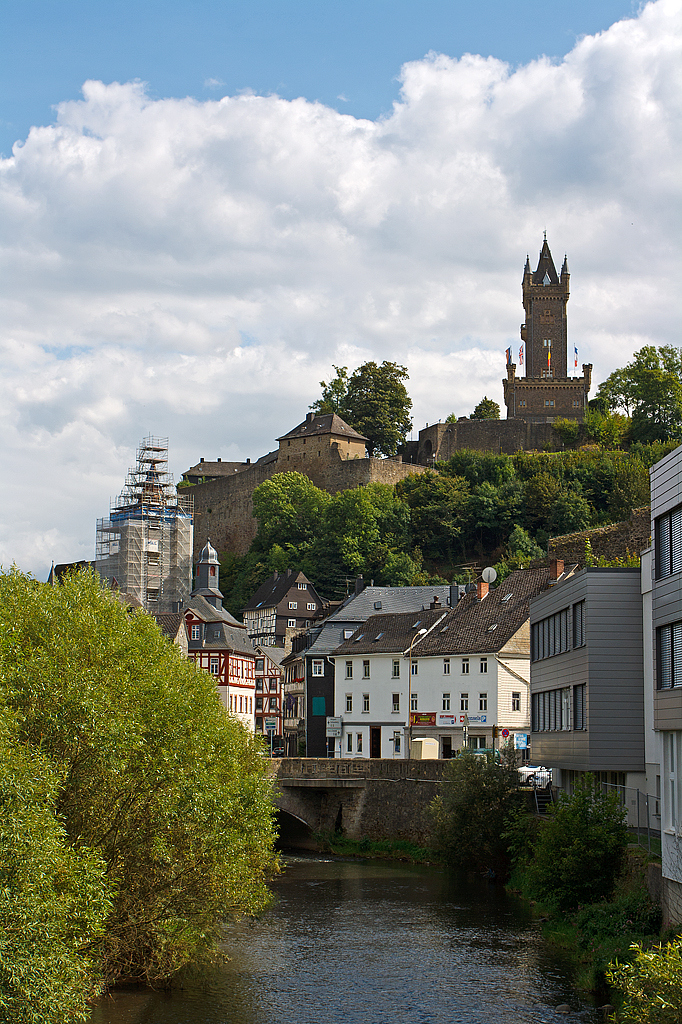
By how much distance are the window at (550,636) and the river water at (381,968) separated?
704 centimetres

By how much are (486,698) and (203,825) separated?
28704 millimetres

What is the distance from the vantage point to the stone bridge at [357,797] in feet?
139

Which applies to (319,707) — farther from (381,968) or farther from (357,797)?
(381,968)

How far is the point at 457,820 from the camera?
3600 centimetres

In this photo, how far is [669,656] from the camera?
21.3 metres

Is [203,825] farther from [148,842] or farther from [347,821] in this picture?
[347,821]

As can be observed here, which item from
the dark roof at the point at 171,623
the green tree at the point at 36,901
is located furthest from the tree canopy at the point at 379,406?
the green tree at the point at 36,901

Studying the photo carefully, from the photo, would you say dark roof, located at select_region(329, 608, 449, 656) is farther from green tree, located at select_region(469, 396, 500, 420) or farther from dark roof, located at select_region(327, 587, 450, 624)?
green tree, located at select_region(469, 396, 500, 420)

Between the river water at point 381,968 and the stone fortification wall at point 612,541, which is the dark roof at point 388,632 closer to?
the stone fortification wall at point 612,541

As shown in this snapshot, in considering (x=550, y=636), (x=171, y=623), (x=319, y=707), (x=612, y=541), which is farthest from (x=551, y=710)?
(x=171, y=623)

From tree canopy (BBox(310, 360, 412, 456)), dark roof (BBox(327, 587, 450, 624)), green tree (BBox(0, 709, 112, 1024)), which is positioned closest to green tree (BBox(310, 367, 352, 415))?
tree canopy (BBox(310, 360, 412, 456))

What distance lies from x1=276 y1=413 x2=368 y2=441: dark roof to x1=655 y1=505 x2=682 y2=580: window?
257ft

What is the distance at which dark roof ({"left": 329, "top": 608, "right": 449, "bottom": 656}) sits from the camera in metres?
53.5

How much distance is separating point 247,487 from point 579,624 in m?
75.5
